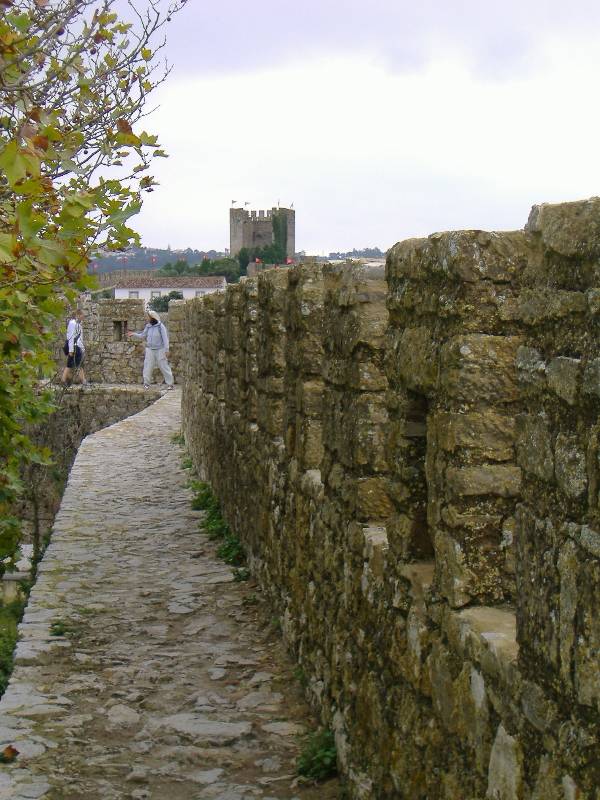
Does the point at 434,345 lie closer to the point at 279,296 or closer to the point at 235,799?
the point at 235,799

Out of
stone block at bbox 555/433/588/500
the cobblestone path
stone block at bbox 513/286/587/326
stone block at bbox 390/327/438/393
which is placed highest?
stone block at bbox 513/286/587/326

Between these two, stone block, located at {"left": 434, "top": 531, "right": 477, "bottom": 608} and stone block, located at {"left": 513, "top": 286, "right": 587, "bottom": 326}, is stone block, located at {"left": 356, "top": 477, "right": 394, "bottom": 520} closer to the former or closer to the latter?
stone block, located at {"left": 434, "top": 531, "right": 477, "bottom": 608}

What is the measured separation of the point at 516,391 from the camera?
2863 mm

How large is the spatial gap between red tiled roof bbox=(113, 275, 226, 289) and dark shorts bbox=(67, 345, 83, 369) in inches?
1822

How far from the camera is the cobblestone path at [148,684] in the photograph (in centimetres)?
436

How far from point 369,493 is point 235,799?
1228mm

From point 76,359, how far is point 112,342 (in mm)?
1693

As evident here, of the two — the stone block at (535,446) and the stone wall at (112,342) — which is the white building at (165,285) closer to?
the stone wall at (112,342)

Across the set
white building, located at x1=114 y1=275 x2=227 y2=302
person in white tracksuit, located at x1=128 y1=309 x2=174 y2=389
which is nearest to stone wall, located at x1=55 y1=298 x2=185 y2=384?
person in white tracksuit, located at x1=128 y1=309 x2=174 y2=389

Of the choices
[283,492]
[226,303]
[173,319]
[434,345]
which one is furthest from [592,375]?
[173,319]

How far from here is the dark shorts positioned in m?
23.0

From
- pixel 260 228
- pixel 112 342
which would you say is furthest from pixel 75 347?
pixel 260 228

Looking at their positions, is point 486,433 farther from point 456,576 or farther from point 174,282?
point 174,282

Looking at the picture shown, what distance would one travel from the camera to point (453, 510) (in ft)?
9.48
